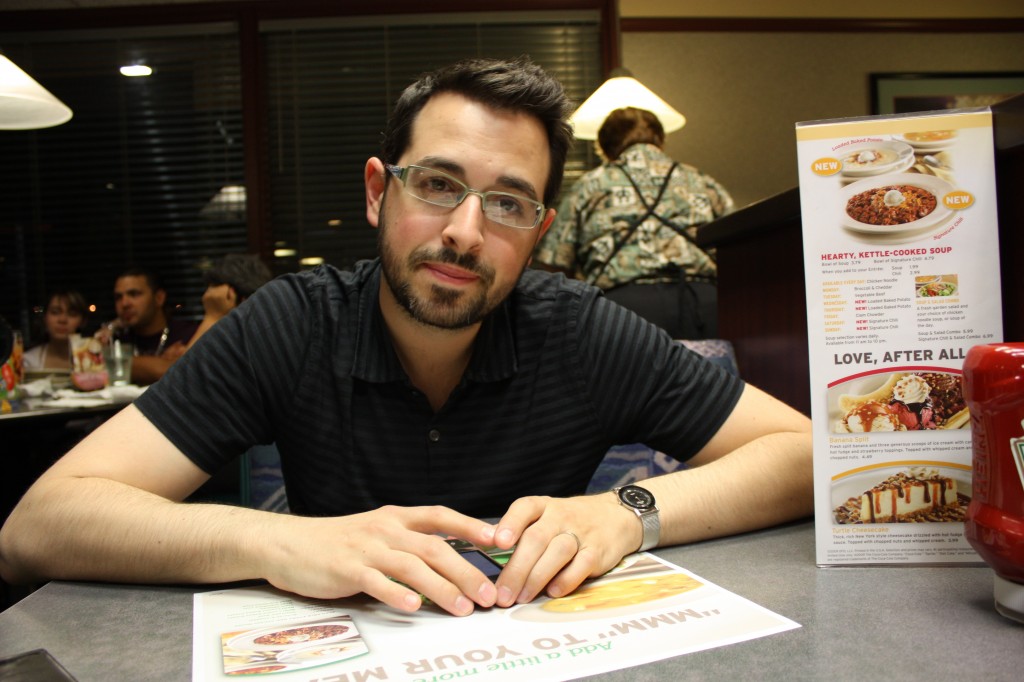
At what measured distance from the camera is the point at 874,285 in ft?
2.48

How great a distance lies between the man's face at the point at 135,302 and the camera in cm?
384

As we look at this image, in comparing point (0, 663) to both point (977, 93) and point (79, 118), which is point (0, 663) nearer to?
point (79, 118)

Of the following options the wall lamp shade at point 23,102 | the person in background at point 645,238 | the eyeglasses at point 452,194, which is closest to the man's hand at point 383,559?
the eyeglasses at point 452,194

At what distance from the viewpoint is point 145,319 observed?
3.92 meters

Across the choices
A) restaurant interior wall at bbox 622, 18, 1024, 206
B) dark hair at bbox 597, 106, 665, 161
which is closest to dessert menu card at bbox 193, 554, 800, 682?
dark hair at bbox 597, 106, 665, 161

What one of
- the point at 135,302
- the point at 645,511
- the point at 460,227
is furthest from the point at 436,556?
the point at 135,302

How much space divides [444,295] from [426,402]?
0.56 ft

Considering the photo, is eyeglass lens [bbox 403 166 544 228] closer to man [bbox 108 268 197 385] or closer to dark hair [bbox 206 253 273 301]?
dark hair [bbox 206 253 273 301]

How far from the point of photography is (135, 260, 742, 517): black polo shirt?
1.12m

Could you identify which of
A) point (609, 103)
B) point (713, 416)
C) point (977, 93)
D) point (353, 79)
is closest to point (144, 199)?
point (353, 79)

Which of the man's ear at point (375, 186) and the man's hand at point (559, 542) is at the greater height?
the man's ear at point (375, 186)

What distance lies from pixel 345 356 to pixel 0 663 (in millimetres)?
664

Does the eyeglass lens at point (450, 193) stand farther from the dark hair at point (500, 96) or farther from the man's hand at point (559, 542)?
the man's hand at point (559, 542)

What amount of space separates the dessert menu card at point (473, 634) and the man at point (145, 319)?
130 inches
